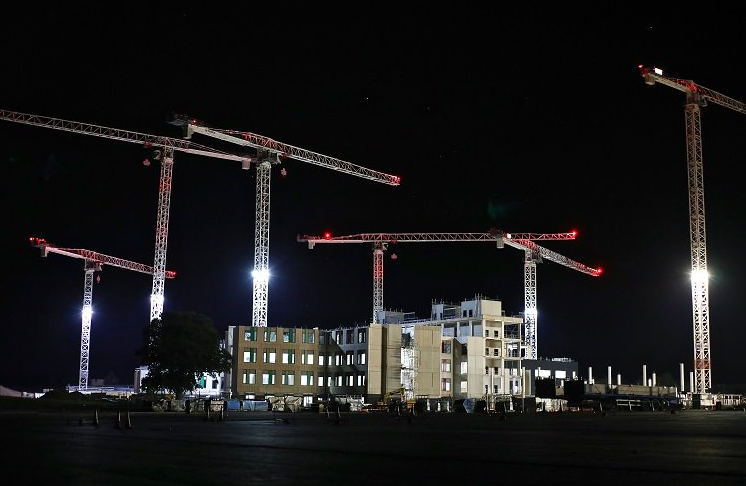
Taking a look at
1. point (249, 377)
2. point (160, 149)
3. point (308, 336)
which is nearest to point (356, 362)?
point (308, 336)

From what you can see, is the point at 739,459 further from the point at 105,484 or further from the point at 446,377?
the point at 446,377

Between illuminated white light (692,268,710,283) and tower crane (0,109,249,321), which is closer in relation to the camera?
illuminated white light (692,268,710,283)

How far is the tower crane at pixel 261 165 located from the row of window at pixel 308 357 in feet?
25.2

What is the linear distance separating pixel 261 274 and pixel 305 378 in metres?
18.6

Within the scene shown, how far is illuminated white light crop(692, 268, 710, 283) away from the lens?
124 m

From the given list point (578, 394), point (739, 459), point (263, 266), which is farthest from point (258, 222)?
point (739, 459)

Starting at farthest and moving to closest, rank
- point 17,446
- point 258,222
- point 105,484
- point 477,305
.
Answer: point 477,305 < point 258,222 < point 17,446 < point 105,484

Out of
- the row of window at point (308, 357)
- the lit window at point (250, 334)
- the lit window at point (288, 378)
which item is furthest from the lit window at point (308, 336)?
the lit window at point (250, 334)

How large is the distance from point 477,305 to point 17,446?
14821cm

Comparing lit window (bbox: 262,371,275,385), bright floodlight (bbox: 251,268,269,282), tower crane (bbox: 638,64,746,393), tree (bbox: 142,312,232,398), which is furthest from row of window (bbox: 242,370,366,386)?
tower crane (bbox: 638,64,746,393)

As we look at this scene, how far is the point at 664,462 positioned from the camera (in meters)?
21.6

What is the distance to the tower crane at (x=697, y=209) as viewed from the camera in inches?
4887

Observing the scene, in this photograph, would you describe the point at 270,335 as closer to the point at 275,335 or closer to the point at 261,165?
the point at 275,335

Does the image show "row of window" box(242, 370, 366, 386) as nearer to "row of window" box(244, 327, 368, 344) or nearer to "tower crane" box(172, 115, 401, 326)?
"row of window" box(244, 327, 368, 344)
